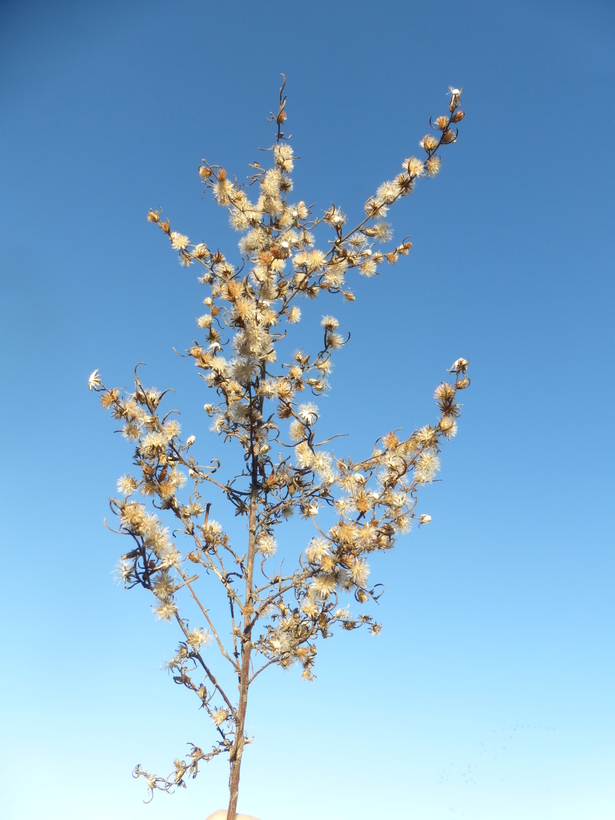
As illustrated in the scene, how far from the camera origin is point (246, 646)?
3064 mm

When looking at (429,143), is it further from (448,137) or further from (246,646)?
(246,646)

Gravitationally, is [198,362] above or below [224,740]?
above

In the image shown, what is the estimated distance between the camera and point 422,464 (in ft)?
10.2

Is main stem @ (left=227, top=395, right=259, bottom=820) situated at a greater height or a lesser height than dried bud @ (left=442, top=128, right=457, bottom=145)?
lesser

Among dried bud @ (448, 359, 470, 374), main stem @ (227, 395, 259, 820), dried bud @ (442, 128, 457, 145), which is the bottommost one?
main stem @ (227, 395, 259, 820)

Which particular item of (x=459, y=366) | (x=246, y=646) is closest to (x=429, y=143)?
(x=459, y=366)

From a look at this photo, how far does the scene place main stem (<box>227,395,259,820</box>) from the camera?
2834mm

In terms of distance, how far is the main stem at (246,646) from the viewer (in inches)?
112

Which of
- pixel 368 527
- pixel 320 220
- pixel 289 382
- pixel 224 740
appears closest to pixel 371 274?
pixel 320 220

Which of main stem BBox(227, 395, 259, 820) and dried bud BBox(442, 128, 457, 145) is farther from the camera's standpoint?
dried bud BBox(442, 128, 457, 145)

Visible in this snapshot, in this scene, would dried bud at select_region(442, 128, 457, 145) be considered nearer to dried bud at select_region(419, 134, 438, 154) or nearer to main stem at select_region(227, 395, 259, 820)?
dried bud at select_region(419, 134, 438, 154)

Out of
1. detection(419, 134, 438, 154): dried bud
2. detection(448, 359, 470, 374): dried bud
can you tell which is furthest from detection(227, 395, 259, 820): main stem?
detection(419, 134, 438, 154): dried bud

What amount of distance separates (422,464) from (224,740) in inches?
65.4

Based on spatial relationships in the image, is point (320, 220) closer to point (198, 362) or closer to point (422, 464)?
point (198, 362)
